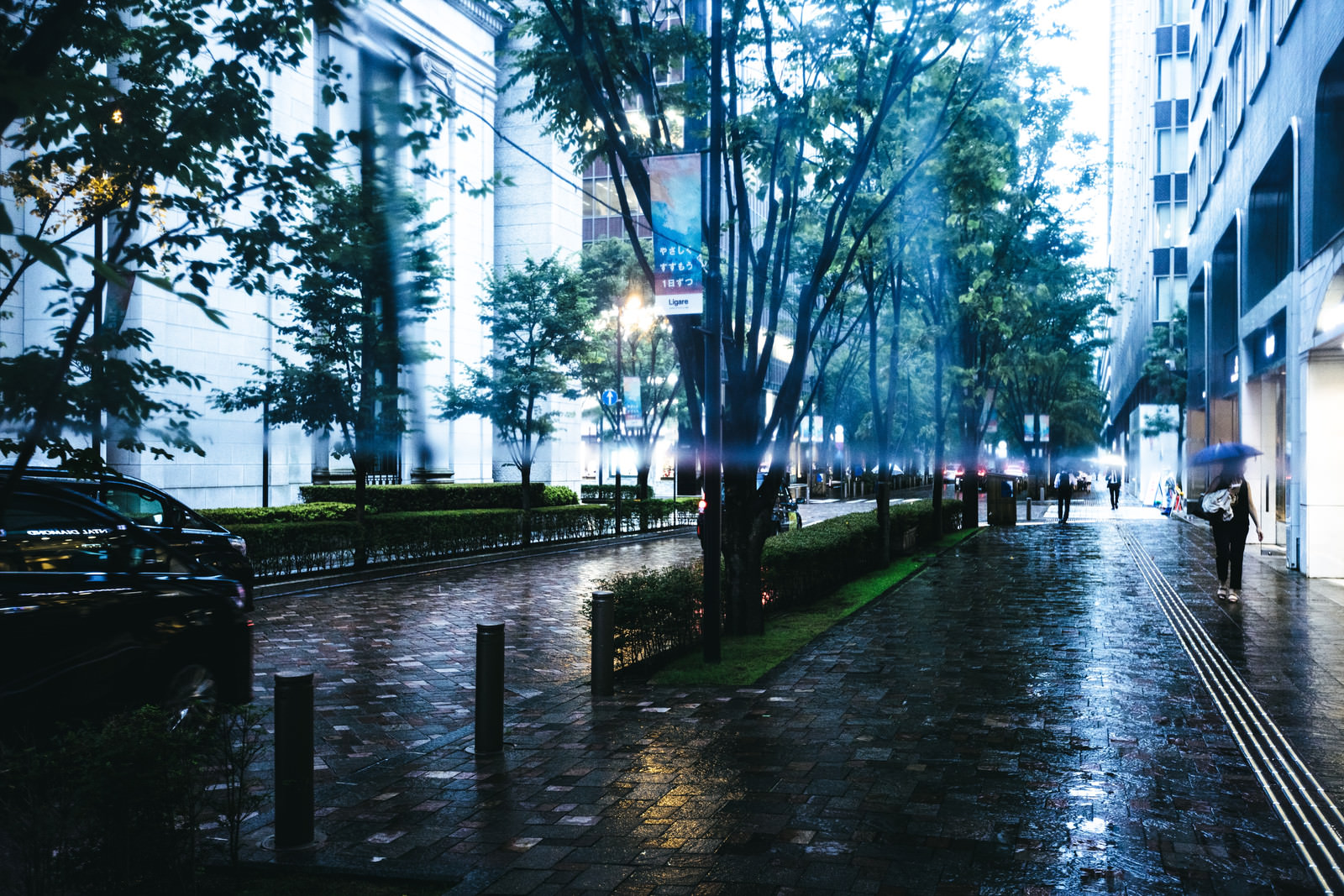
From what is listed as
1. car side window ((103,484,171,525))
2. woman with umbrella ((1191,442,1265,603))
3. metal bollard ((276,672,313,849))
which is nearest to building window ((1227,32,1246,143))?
woman with umbrella ((1191,442,1265,603))

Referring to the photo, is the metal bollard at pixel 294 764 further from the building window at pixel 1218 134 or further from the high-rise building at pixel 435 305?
the building window at pixel 1218 134

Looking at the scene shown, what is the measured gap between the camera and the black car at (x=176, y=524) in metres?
13.1

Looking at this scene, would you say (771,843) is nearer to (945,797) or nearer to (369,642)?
(945,797)

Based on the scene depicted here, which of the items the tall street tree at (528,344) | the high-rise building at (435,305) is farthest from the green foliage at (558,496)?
the tall street tree at (528,344)

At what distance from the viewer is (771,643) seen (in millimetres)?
11906

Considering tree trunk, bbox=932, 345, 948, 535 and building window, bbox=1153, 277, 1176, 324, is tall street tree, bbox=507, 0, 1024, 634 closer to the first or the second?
tree trunk, bbox=932, 345, 948, 535

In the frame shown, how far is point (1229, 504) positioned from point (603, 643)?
414 inches

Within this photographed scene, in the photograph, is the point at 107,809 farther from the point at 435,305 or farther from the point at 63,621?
the point at 435,305

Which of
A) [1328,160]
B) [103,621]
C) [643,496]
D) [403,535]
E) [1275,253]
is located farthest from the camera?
[643,496]

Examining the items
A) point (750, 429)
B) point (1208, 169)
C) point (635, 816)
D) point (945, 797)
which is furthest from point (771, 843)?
point (1208, 169)

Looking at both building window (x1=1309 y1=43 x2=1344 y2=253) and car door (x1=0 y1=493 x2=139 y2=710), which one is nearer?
car door (x1=0 y1=493 x2=139 y2=710)

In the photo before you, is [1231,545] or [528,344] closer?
[1231,545]

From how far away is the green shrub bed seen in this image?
403 inches

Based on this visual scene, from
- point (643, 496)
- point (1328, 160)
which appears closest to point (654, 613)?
point (1328, 160)
